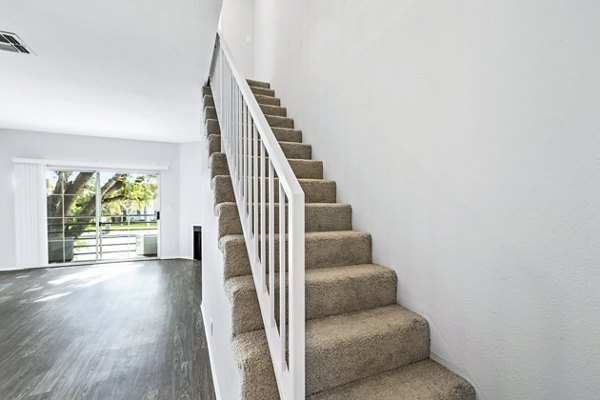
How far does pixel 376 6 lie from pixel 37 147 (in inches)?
256

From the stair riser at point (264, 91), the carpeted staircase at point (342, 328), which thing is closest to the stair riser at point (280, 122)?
the stair riser at point (264, 91)

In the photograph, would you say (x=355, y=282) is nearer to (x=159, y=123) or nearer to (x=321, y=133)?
(x=321, y=133)

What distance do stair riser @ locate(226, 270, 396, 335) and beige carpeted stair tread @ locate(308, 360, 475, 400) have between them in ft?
1.12

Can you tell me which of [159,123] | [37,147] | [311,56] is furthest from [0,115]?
[311,56]

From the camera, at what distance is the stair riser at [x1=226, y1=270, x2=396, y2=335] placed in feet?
4.24

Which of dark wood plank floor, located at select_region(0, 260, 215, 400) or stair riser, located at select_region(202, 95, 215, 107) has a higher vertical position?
stair riser, located at select_region(202, 95, 215, 107)

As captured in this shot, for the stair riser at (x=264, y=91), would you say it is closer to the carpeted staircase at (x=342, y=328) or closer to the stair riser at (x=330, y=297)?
the carpeted staircase at (x=342, y=328)

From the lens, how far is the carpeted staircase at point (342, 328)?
1.14m

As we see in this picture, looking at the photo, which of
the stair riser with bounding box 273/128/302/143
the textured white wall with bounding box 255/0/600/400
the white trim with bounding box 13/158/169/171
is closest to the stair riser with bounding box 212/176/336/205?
the textured white wall with bounding box 255/0/600/400

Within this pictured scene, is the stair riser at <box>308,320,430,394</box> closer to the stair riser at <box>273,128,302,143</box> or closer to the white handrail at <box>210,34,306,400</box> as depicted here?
the white handrail at <box>210,34,306,400</box>

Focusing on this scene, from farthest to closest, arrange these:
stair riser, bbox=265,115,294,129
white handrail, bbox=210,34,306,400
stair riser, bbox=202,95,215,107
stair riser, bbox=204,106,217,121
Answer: stair riser, bbox=265,115,294,129 < stair riser, bbox=202,95,215,107 < stair riser, bbox=204,106,217,121 < white handrail, bbox=210,34,306,400

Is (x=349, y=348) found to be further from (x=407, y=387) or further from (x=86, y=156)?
(x=86, y=156)

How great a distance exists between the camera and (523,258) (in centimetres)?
103

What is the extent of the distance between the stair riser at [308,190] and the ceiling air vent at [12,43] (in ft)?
6.37
